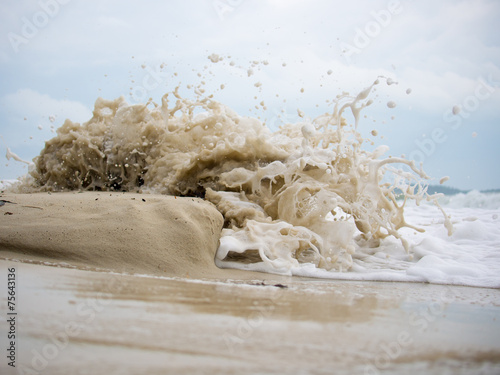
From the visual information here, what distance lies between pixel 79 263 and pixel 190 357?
5.51ft

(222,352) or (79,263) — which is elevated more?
(222,352)

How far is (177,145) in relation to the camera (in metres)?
5.38

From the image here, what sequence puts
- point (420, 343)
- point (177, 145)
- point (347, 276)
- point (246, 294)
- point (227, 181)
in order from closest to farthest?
point (420, 343) → point (246, 294) → point (347, 276) → point (227, 181) → point (177, 145)

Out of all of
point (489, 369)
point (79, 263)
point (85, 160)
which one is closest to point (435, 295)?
point (489, 369)

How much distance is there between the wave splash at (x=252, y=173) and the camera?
355 cm

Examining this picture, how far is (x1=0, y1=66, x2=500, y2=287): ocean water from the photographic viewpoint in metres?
3.43

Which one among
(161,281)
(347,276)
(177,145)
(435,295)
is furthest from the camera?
(177,145)

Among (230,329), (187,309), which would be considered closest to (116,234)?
(187,309)

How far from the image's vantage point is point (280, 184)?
172 inches

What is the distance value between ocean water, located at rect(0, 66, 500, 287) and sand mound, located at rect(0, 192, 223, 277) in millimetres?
289

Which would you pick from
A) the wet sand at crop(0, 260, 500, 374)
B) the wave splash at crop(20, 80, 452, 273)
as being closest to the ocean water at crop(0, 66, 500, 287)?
the wave splash at crop(20, 80, 452, 273)

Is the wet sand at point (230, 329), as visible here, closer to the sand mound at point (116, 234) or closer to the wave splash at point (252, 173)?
the sand mound at point (116, 234)

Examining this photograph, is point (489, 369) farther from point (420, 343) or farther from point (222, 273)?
point (222, 273)

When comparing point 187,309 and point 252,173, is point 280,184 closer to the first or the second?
point 252,173
